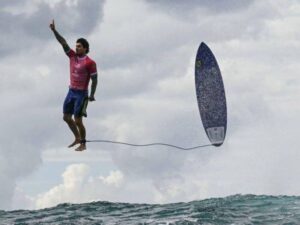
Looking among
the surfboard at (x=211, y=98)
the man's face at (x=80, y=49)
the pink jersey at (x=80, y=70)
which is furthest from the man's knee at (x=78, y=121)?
the surfboard at (x=211, y=98)

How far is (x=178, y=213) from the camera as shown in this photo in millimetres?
21656

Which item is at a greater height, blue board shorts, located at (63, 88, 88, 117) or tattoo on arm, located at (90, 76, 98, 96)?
tattoo on arm, located at (90, 76, 98, 96)

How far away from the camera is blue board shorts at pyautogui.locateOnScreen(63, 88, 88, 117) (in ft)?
63.5

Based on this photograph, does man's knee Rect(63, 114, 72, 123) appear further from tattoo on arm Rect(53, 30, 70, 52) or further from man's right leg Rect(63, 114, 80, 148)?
tattoo on arm Rect(53, 30, 70, 52)

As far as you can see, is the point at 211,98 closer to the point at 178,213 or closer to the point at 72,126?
the point at 178,213

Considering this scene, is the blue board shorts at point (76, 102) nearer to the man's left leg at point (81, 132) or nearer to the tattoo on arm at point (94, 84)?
the man's left leg at point (81, 132)

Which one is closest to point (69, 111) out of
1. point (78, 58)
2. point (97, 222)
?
point (78, 58)

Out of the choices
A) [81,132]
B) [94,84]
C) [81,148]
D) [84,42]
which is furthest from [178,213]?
[84,42]

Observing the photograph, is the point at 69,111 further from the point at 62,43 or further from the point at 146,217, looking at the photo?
the point at 146,217

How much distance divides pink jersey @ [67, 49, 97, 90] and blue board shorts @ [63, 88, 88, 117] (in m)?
0.19

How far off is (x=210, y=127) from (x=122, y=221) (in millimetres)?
6188

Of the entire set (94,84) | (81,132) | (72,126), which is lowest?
(81,132)

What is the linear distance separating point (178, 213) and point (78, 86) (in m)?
6.28

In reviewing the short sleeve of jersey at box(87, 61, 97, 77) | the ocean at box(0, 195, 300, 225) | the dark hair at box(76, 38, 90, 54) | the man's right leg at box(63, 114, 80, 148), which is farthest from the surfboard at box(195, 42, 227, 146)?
the dark hair at box(76, 38, 90, 54)
